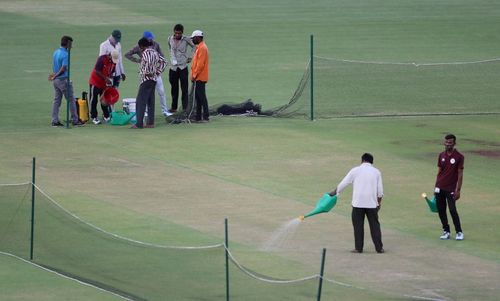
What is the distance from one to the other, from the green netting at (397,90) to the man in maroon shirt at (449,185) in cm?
1204

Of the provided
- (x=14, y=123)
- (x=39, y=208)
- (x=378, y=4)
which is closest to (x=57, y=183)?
(x=39, y=208)

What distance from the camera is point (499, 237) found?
21.5 meters

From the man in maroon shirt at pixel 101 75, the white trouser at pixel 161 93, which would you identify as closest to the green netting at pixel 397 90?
the white trouser at pixel 161 93

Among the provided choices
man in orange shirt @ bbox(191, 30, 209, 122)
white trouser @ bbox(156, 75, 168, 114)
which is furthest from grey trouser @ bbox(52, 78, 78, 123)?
man in orange shirt @ bbox(191, 30, 209, 122)

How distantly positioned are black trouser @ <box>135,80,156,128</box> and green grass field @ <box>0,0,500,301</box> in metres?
0.38

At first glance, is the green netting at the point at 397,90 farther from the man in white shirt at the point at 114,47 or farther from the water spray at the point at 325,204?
the water spray at the point at 325,204

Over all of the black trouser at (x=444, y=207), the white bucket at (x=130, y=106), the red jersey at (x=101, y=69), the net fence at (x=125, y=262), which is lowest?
the net fence at (x=125, y=262)

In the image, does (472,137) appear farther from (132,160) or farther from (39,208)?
(39,208)

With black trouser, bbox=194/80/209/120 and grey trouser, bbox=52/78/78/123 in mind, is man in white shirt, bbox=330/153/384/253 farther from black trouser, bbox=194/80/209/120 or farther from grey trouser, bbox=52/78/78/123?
grey trouser, bbox=52/78/78/123

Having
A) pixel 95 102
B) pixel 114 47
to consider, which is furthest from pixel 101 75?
pixel 114 47

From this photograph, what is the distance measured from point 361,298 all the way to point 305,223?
5359 millimetres

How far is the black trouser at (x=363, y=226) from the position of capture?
20.3 meters

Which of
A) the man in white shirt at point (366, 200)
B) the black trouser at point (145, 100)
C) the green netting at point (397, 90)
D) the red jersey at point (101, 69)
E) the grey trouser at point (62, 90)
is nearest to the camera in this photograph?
the man in white shirt at point (366, 200)

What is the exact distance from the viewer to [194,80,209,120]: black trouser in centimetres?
3117
